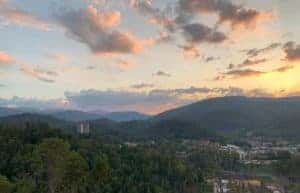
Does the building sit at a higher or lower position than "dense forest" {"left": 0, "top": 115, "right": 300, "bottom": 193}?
higher

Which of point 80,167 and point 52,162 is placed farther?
point 52,162

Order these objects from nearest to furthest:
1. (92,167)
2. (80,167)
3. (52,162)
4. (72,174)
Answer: (72,174) → (80,167) → (52,162) → (92,167)

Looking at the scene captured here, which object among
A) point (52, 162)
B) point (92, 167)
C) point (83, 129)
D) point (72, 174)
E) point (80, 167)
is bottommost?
point (92, 167)

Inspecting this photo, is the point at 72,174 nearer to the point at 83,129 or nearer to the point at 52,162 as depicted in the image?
the point at 52,162

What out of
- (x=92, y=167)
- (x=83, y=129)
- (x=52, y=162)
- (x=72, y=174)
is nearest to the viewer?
(x=72, y=174)

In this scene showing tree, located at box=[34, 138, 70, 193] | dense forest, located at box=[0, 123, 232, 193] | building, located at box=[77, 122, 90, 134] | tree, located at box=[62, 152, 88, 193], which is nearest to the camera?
tree, located at box=[34, 138, 70, 193]

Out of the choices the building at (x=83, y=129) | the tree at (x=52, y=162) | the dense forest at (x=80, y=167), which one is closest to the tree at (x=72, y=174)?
the dense forest at (x=80, y=167)

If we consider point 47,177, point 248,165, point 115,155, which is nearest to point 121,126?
point 248,165

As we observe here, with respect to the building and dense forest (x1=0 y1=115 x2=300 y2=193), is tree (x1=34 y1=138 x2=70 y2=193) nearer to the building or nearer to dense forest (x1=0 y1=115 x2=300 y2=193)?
dense forest (x1=0 y1=115 x2=300 y2=193)

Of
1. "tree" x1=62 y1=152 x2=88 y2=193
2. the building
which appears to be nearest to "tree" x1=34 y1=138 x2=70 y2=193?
"tree" x1=62 y1=152 x2=88 y2=193

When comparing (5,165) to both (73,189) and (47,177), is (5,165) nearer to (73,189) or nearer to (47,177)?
(47,177)

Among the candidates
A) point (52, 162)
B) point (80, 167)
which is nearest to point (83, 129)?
point (52, 162)
